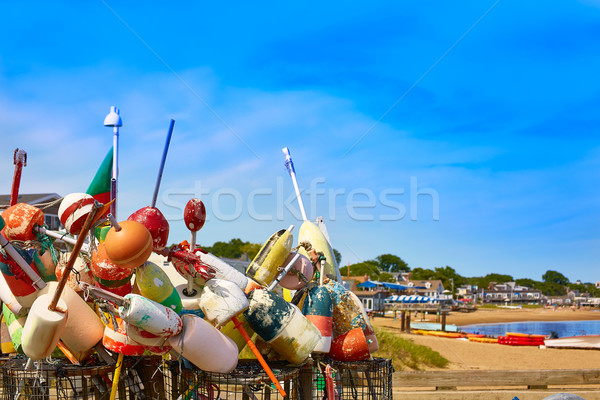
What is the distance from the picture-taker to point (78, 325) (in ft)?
11.0

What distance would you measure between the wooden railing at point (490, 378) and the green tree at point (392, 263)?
91846mm

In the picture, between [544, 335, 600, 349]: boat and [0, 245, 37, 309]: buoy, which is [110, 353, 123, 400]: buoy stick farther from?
[544, 335, 600, 349]: boat

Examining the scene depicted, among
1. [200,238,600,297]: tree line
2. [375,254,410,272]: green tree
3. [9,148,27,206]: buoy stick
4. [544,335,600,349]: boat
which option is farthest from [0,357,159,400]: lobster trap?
[375,254,410,272]: green tree

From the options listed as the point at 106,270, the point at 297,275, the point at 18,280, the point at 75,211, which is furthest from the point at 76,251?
the point at 297,275

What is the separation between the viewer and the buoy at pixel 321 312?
3723 millimetres

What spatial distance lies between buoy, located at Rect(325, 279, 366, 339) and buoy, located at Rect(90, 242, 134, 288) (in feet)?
4.79

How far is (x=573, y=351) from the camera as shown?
22.1m

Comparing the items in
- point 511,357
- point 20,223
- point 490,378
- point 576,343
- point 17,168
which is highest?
point 17,168

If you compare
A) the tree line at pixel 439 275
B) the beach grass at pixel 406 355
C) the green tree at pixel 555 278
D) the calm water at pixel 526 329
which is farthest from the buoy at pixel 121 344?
the green tree at pixel 555 278

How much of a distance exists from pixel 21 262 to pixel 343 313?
214 centimetres

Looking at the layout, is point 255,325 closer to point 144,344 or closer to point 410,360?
point 144,344

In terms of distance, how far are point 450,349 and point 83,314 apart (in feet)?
62.3

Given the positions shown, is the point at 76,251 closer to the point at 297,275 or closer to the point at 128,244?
the point at 128,244

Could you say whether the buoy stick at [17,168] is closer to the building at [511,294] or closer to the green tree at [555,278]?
the building at [511,294]
